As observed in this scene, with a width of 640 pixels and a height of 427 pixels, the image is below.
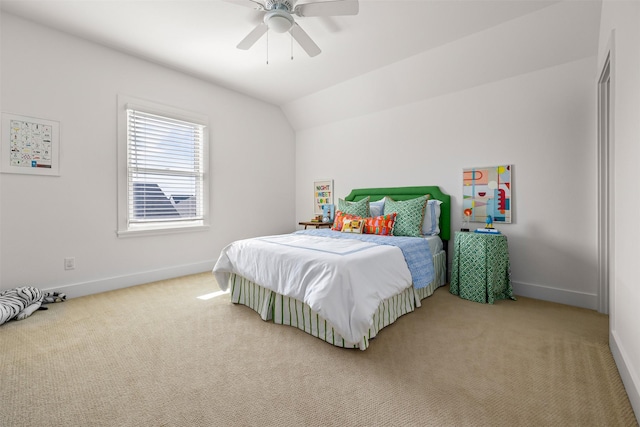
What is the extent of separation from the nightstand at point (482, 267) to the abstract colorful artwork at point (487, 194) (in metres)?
0.42

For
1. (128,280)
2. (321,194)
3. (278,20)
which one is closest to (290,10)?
(278,20)

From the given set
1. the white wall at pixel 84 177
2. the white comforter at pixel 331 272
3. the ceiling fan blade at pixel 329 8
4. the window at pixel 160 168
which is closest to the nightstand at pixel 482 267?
the white comforter at pixel 331 272

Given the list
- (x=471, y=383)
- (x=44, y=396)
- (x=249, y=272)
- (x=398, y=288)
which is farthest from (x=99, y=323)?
(x=471, y=383)

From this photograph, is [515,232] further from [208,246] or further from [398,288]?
[208,246]

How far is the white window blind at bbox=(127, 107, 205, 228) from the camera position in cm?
351

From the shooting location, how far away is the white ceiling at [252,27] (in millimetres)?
2537

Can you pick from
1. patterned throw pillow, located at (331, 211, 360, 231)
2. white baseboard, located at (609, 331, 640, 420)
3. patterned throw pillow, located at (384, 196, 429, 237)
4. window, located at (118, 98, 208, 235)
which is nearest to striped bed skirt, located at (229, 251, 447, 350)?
patterned throw pillow, located at (384, 196, 429, 237)

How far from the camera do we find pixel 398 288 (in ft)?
7.52

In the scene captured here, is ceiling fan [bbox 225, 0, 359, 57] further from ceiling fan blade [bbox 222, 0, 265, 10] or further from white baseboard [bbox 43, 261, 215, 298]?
white baseboard [bbox 43, 261, 215, 298]

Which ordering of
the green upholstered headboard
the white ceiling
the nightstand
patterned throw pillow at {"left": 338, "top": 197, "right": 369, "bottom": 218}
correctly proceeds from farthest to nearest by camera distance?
patterned throw pillow at {"left": 338, "top": 197, "right": 369, "bottom": 218}, the green upholstered headboard, the nightstand, the white ceiling

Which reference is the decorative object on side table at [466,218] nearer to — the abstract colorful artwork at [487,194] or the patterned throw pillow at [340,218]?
the abstract colorful artwork at [487,194]

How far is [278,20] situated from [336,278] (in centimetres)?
214

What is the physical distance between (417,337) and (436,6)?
2.79 m

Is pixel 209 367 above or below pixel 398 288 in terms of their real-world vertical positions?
below
